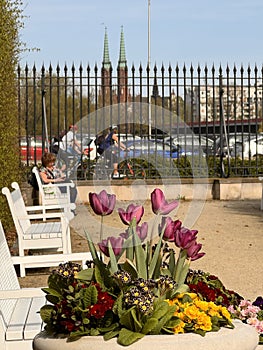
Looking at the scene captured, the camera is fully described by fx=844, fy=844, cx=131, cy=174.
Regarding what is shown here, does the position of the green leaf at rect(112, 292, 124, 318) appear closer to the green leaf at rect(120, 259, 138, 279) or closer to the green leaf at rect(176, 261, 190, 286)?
the green leaf at rect(120, 259, 138, 279)

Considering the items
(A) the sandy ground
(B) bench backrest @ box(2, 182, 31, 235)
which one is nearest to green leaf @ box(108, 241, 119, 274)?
(A) the sandy ground

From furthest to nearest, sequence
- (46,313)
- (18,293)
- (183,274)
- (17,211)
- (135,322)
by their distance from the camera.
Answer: (17,211), (18,293), (183,274), (46,313), (135,322)

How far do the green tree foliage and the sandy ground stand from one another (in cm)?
124

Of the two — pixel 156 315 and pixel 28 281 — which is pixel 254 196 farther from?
pixel 156 315

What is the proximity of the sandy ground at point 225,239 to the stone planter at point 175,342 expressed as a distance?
216 cm

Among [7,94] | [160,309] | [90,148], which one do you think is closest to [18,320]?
[160,309]

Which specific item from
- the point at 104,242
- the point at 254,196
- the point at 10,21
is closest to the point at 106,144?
the point at 254,196

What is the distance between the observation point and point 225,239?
12391mm

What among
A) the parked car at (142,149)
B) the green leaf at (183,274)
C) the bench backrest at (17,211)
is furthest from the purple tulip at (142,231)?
the parked car at (142,149)

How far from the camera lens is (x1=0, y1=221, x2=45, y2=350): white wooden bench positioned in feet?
15.1

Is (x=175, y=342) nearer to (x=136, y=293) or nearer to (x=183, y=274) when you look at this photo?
(x=136, y=293)

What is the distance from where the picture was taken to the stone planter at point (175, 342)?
11.0 feet

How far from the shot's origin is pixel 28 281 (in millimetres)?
8648

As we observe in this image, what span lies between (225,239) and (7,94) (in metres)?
3.79
